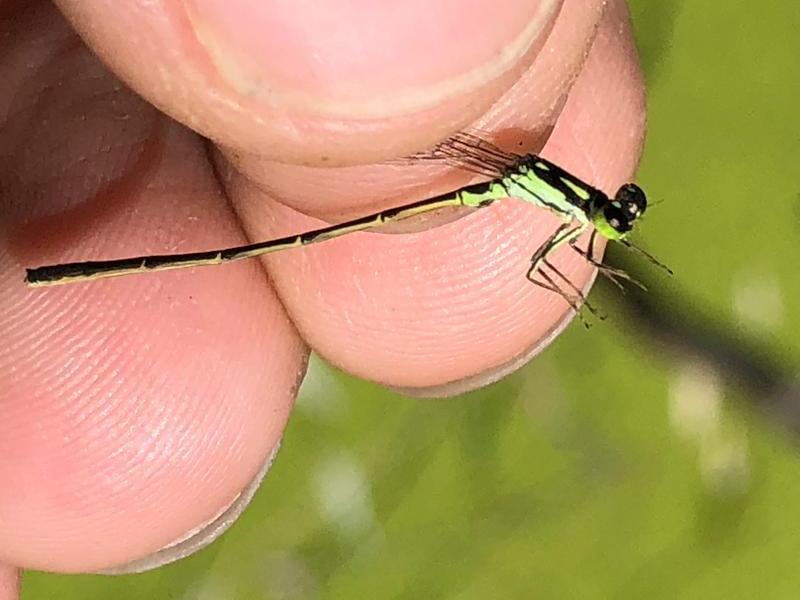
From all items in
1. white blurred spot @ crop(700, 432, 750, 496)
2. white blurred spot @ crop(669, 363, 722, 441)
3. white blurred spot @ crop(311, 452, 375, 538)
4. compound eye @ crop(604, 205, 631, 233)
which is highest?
compound eye @ crop(604, 205, 631, 233)

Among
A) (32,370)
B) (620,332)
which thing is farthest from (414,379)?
(620,332)

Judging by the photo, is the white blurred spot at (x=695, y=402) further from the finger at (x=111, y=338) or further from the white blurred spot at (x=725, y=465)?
the finger at (x=111, y=338)

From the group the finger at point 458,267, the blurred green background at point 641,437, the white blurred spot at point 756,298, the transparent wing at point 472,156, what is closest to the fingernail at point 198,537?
the finger at point 458,267

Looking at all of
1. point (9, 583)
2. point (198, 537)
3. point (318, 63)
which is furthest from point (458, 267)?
point (9, 583)

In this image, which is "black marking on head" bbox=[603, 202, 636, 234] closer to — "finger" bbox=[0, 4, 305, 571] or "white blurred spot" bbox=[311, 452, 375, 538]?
"finger" bbox=[0, 4, 305, 571]

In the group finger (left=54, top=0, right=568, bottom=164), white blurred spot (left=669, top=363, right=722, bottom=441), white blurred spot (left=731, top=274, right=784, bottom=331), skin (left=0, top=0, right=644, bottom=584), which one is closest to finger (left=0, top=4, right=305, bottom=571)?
skin (left=0, top=0, right=644, bottom=584)

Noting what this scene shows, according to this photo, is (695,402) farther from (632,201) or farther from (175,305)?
(175,305)
